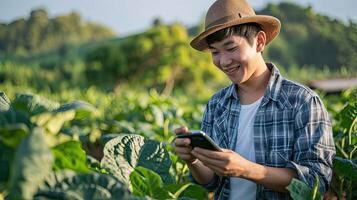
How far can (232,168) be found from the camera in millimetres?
1460

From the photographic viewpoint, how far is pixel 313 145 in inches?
63.0

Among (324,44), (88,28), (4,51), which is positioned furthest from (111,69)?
(88,28)

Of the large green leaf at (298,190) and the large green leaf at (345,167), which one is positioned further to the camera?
the large green leaf at (345,167)

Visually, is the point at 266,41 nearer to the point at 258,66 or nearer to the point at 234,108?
the point at 258,66

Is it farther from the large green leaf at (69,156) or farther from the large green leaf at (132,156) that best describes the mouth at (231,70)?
the large green leaf at (69,156)

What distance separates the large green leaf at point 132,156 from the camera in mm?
1316

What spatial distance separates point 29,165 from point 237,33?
1154 mm

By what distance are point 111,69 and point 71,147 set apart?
36.0m

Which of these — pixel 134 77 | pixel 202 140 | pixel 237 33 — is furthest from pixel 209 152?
pixel 134 77

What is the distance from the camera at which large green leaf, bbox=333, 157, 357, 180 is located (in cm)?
175

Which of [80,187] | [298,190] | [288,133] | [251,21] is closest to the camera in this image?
[80,187]

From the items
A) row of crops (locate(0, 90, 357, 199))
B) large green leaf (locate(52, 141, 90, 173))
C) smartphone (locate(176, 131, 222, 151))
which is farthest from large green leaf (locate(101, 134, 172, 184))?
large green leaf (locate(52, 141, 90, 173))

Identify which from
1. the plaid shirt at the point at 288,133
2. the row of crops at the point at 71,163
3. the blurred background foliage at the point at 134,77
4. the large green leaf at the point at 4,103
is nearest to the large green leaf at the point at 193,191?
the row of crops at the point at 71,163

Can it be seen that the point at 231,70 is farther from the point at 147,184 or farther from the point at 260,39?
the point at 147,184
